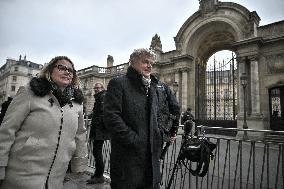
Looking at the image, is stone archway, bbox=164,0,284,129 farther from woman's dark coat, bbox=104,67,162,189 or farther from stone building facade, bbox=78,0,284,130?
woman's dark coat, bbox=104,67,162,189

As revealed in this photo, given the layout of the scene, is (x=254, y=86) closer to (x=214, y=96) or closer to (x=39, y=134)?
(x=214, y=96)

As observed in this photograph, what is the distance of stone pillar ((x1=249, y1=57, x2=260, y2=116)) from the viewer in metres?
16.1

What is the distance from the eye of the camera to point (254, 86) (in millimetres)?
16391

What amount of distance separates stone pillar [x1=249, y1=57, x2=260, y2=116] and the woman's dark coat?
15.1m

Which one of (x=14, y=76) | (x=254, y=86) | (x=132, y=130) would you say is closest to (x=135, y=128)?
(x=132, y=130)

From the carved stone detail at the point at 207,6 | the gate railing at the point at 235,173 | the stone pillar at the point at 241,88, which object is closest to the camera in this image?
the gate railing at the point at 235,173

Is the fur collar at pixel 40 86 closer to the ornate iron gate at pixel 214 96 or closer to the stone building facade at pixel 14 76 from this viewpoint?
the ornate iron gate at pixel 214 96

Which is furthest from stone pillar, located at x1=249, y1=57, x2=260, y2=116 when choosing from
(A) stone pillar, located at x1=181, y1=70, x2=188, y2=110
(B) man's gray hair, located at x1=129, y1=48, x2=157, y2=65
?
(B) man's gray hair, located at x1=129, y1=48, x2=157, y2=65

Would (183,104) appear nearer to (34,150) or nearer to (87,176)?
(87,176)

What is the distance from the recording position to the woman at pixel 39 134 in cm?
212

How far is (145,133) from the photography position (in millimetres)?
2746

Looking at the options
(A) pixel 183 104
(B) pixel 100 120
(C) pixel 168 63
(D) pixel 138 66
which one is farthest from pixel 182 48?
(D) pixel 138 66

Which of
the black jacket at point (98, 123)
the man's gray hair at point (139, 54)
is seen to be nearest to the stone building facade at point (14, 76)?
the black jacket at point (98, 123)

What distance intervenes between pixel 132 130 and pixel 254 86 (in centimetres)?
1584
